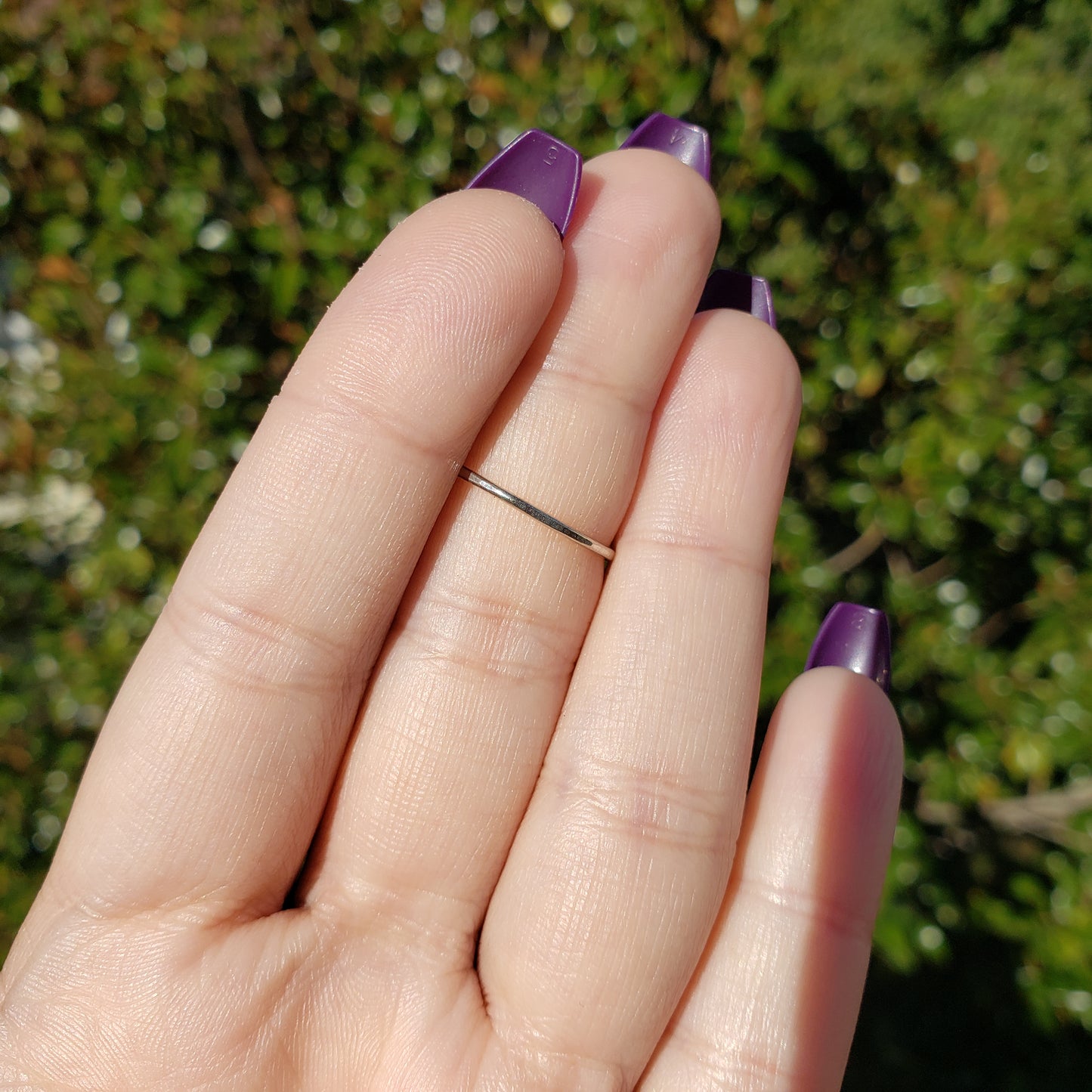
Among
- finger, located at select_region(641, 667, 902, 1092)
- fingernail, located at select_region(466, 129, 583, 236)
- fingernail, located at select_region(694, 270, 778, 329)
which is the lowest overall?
finger, located at select_region(641, 667, 902, 1092)

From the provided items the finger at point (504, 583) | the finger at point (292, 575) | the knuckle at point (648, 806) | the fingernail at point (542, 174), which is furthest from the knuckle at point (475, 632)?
the fingernail at point (542, 174)

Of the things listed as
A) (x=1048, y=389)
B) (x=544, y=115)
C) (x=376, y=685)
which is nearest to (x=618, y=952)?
(x=376, y=685)

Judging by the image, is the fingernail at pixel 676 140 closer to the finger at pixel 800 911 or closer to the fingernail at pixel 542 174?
the fingernail at pixel 542 174

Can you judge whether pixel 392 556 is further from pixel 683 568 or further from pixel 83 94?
pixel 83 94

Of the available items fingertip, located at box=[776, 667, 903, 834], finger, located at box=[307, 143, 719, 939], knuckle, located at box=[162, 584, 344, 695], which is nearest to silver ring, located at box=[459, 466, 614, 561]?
finger, located at box=[307, 143, 719, 939]

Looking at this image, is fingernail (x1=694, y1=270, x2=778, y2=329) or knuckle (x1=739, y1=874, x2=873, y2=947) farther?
fingernail (x1=694, y1=270, x2=778, y2=329)

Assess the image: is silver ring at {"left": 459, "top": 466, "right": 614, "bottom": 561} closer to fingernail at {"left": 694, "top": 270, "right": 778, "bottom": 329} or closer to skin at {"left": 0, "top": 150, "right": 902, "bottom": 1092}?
skin at {"left": 0, "top": 150, "right": 902, "bottom": 1092}
